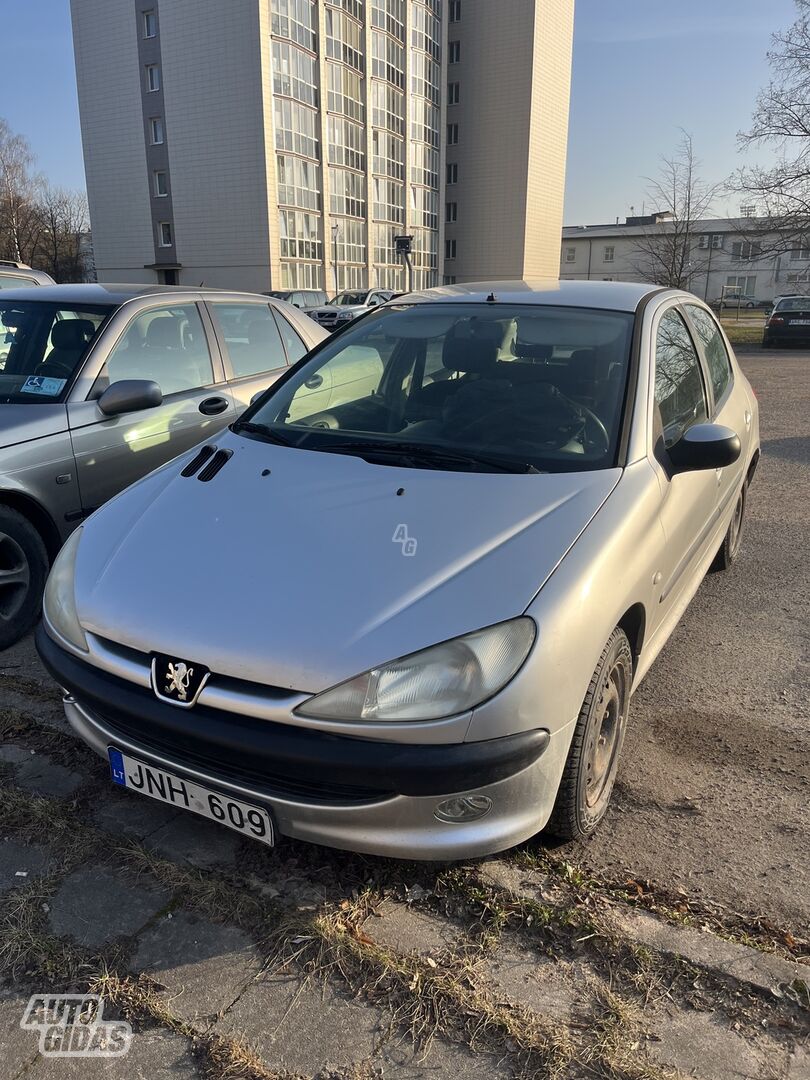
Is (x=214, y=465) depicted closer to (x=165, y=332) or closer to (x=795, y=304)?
(x=165, y=332)

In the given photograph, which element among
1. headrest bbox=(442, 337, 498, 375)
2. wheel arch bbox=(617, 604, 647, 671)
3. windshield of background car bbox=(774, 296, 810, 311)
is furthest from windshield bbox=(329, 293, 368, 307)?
wheel arch bbox=(617, 604, 647, 671)

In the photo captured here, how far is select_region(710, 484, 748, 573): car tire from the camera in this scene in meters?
4.68

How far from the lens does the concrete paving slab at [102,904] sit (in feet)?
6.91

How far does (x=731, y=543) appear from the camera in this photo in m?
4.82

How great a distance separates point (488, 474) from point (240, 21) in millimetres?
41997

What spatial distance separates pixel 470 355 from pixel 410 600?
1.59 m

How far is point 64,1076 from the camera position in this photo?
1.73 m

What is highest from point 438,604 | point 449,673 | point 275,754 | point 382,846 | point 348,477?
point 348,477

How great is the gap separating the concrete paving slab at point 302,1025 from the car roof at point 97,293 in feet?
12.5

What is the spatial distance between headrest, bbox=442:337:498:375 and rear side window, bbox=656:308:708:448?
2.22 feet

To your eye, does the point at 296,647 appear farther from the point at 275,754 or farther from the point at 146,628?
the point at 146,628

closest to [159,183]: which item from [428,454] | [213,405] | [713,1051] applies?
[213,405]

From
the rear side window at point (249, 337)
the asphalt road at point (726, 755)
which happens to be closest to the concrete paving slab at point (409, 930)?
the asphalt road at point (726, 755)

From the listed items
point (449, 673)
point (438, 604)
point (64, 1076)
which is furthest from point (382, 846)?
point (64, 1076)
